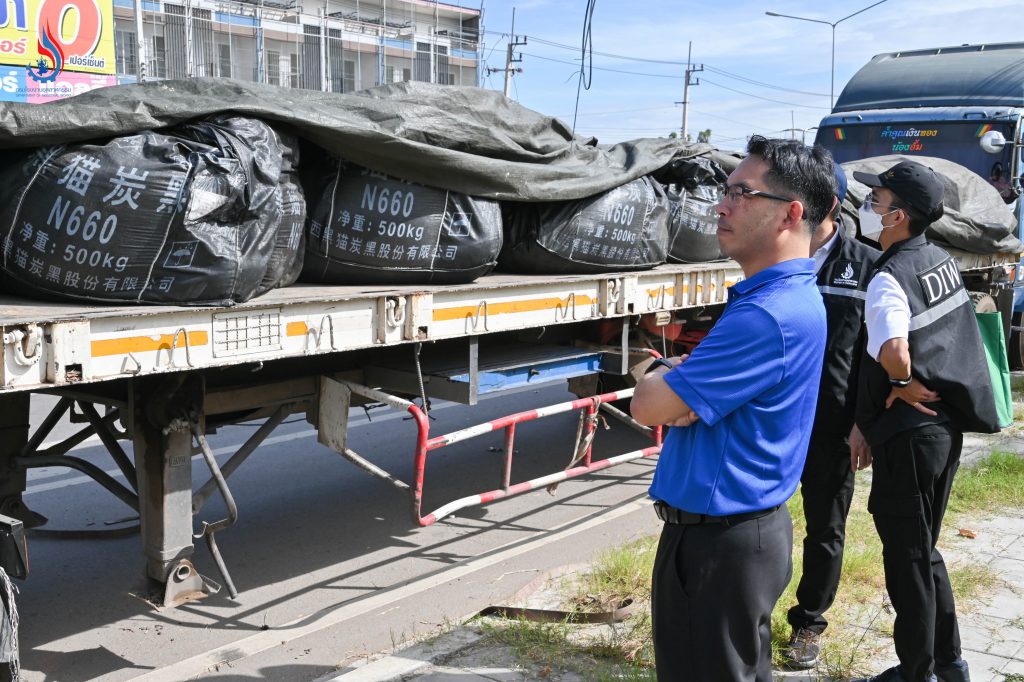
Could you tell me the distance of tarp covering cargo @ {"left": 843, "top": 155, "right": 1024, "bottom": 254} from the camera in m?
8.05

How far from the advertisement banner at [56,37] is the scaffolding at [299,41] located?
0.88 meters

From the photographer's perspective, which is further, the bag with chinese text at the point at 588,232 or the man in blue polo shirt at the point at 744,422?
the bag with chinese text at the point at 588,232

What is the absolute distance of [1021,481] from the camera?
6191mm

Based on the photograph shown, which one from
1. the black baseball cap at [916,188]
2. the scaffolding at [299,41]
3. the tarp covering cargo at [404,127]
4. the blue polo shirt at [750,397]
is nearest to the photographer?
the blue polo shirt at [750,397]

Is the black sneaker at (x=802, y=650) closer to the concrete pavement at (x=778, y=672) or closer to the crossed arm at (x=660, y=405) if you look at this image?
the concrete pavement at (x=778, y=672)

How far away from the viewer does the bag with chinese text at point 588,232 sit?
5211 millimetres

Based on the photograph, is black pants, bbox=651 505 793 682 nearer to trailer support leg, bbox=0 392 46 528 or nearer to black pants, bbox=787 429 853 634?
black pants, bbox=787 429 853 634

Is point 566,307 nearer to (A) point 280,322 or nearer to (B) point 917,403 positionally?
(A) point 280,322

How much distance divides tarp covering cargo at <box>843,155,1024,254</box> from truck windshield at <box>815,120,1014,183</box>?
38cm

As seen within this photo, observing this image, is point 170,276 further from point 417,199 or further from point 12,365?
point 417,199

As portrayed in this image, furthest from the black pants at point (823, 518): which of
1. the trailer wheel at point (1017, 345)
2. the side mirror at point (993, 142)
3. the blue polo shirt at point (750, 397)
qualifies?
the trailer wheel at point (1017, 345)

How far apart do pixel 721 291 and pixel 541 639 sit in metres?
3.12

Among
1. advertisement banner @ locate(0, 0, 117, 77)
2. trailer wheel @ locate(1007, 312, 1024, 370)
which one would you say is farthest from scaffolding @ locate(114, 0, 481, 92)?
trailer wheel @ locate(1007, 312, 1024, 370)

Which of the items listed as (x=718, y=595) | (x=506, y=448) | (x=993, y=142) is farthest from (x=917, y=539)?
(x=993, y=142)
